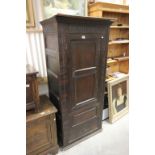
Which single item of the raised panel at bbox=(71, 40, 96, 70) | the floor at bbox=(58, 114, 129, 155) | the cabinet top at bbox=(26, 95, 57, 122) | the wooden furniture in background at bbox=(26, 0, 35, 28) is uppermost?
the wooden furniture in background at bbox=(26, 0, 35, 28)

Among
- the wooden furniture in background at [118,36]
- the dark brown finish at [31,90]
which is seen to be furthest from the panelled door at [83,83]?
the wooden furniture in background at [118,36]

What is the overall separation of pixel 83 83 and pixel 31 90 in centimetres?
62

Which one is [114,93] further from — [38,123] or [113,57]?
[38,123]

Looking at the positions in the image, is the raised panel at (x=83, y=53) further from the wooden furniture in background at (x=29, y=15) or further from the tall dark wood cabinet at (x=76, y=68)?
the wooden furniture in background at (x=29, y=15)

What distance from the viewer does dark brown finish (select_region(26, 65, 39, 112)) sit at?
Answer: 1477mm

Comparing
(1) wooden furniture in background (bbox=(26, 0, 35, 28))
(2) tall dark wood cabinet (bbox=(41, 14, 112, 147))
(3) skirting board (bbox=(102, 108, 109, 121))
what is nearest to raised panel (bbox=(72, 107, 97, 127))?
(2) tall dark wood cabinet (bbox=(41, 14, 112, 147))

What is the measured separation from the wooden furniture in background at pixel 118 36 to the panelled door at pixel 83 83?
815mm

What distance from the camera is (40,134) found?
1687 millimetres

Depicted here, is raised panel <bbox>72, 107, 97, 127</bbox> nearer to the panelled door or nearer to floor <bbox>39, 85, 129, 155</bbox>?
the panelled door

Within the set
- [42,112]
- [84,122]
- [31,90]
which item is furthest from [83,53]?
[84,122]

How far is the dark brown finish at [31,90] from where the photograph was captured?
1477 millimetres

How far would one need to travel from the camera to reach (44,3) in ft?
6.13
